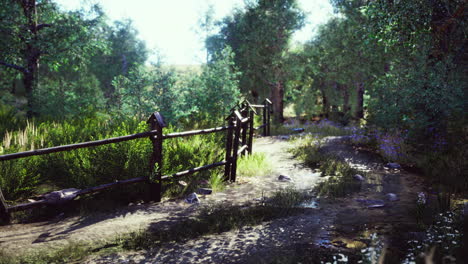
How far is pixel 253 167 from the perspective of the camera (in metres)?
8.09

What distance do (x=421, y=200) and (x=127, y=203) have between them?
4808mm

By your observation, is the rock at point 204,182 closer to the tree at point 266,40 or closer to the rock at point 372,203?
the rock at point 372,203

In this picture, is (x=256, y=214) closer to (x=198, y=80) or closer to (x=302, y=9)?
(x=198, y=80)

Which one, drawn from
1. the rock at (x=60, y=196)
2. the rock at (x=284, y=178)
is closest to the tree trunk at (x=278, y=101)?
the rock at (x=284, y=178)

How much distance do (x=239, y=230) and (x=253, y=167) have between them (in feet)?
12.0

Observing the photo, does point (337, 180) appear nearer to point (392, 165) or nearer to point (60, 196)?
point (392, 165)

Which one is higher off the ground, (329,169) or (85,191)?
(85,191)

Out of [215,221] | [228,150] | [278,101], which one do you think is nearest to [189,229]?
[215,221]


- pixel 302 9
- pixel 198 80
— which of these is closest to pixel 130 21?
pixel 302 9

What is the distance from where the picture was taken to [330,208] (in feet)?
17.5

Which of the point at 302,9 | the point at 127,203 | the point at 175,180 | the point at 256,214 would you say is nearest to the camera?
the point at 256,214

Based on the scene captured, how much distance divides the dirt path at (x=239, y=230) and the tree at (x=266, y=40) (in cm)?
1667

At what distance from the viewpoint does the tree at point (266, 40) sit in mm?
21484

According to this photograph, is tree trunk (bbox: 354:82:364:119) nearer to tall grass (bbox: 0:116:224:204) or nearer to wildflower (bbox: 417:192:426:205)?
wildflower (bbox: 417:192:426:205)
